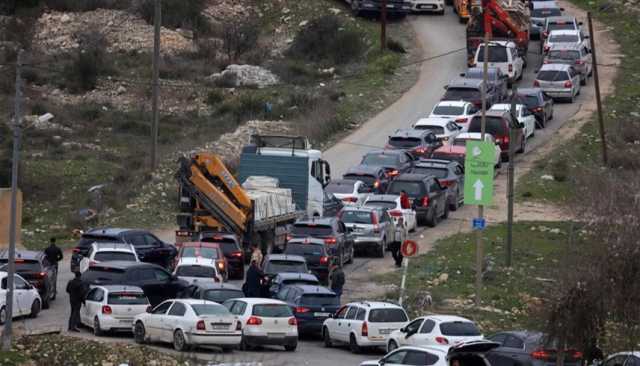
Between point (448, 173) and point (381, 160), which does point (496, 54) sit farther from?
point (448, 173)

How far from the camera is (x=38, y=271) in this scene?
1474 inches

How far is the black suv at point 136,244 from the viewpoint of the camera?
1629 inches

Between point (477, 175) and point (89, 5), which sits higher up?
point (89, 5)

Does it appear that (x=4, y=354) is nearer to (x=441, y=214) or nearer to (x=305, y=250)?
(x=305, y=250)

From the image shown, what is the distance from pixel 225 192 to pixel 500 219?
12.1 meters

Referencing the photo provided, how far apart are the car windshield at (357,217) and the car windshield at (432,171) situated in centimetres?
621

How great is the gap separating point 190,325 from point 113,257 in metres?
7.86

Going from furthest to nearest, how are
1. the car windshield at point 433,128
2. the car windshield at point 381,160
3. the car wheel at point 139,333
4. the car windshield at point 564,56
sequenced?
the car windshield at point 564,56, the car windshield at point 433,128, the car windshield at point 381,160, the car wheel at point 139,333

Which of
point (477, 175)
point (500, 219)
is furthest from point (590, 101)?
point (477, 175)

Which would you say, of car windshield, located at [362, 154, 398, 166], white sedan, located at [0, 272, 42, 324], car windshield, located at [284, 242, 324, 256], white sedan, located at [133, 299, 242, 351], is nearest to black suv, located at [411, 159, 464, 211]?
car windshield, located at [362, 154, 398, 166]

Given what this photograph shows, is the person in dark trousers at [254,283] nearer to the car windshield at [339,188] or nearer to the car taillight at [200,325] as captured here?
the car taillight at [200,325]

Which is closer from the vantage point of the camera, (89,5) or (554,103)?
(554,103)

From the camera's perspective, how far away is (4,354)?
A: 29.7 meters

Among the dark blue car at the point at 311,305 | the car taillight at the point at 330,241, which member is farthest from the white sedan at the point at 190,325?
the car taillight at the point at 330,241
